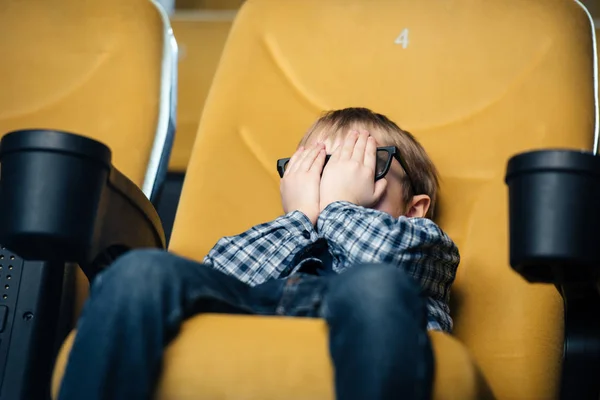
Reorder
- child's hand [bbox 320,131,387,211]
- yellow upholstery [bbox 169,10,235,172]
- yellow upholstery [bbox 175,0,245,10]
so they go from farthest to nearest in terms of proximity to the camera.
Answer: yellow upholstery [bbox 175,0,245,10], yellow upholstery [bbox 169,10,235,172], child's hand [bbox 320,131,387,211]

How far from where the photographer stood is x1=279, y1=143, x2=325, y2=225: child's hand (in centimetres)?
113

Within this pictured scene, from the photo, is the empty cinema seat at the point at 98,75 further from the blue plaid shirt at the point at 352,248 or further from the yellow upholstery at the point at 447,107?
the blue plaid shirt at the point at 352,248

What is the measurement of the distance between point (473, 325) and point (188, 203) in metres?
0.43

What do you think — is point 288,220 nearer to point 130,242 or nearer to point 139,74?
point 130,242

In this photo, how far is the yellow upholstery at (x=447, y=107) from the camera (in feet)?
3.47

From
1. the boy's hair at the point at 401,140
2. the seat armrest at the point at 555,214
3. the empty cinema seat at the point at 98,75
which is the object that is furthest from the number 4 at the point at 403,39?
the seat armrest at the point at 555,214

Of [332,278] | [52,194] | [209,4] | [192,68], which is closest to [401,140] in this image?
[332,278]

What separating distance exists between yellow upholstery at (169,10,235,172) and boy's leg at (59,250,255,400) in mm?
1160

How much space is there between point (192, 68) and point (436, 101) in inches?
33.7

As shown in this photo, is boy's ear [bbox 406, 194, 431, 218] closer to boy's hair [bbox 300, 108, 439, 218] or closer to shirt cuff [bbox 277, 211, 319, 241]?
boy's hair [bbox 300, 108, 439, 218]

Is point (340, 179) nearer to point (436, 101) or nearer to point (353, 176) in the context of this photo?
point (353, 176)

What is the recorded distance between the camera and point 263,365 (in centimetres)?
72

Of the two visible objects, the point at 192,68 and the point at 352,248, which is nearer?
the point at 352,248

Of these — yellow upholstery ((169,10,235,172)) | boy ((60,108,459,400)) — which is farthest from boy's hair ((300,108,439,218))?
yellow upholstery ((169,10,235,172))
